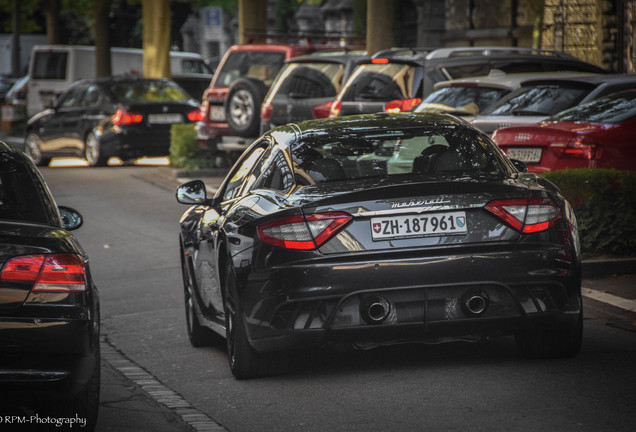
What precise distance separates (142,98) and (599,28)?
353 inches

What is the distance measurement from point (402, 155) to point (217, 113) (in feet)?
51.6

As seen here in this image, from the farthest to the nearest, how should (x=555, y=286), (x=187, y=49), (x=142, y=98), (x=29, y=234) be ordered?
(x=187, y=49) < (x=142, y=98) < (x=555, y=286) < (x=29, y=234)

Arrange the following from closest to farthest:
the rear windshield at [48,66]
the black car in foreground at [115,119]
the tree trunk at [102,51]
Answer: the black car in foreground at [115,119] → the rear windshield at [48,66] → the tree trunk at [102,51]

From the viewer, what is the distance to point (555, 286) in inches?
288

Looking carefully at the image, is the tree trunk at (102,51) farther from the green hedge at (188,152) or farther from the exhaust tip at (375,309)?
the exhaust tip at (375,309)

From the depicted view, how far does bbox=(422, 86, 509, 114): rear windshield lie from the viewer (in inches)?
631

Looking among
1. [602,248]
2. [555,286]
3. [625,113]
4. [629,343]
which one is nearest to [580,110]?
[625,113]

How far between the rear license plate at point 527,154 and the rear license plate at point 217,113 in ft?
36.4

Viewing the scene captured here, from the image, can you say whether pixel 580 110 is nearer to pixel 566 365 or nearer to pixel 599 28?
pixel 566 365

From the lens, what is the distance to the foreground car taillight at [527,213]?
23.7ft

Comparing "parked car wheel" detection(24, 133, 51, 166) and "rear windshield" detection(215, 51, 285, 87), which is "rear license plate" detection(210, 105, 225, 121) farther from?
"parked car wheel" detection(24, 133, 51, 166)

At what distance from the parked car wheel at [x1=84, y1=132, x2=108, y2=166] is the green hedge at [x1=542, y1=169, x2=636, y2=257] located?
16692mm

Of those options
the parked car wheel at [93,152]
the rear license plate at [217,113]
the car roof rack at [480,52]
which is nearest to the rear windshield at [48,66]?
the parked car wheel at [93,152]

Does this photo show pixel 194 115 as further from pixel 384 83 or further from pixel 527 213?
pixel 527 213
